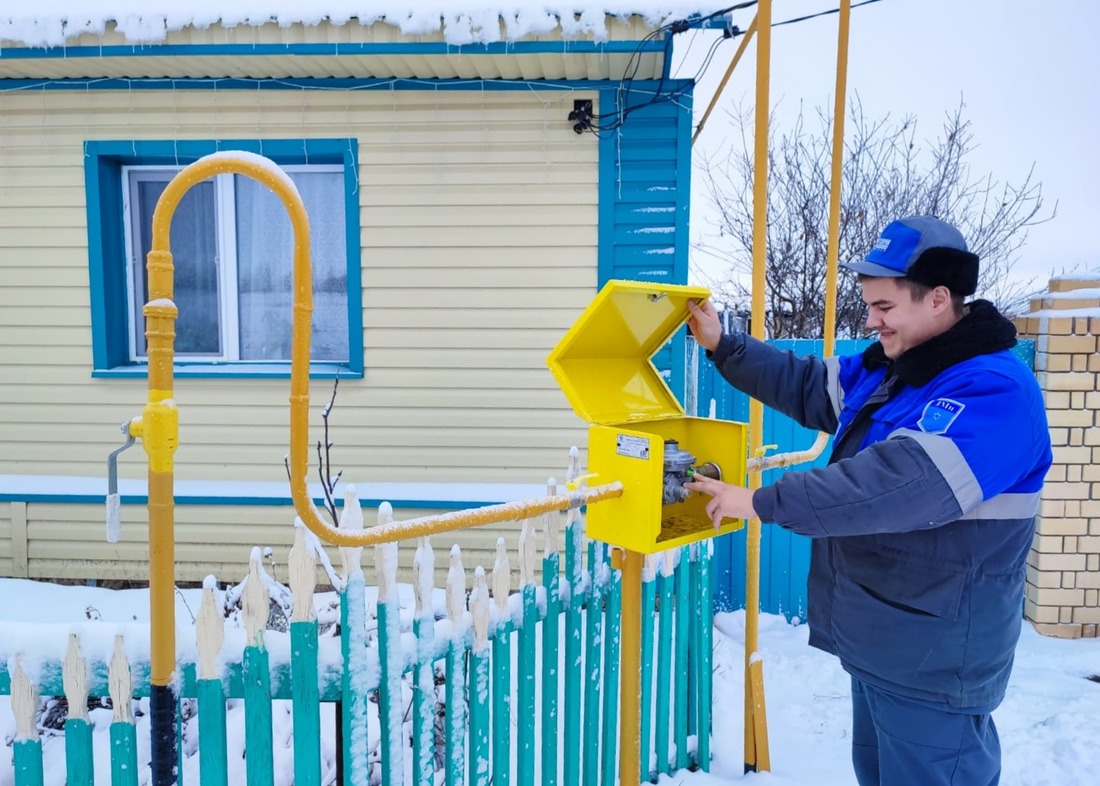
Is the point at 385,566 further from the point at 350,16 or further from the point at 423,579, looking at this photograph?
the point at 350,16

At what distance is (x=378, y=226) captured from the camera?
15.7 ft

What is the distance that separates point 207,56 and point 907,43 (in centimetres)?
1381

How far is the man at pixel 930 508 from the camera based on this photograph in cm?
168

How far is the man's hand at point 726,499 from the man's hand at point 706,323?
599mm

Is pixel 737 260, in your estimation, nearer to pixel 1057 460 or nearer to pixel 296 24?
pixel 1057 460

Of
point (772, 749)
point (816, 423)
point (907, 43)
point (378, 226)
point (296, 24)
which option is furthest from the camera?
point (907, 43)

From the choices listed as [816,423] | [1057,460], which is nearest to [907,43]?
[1057,460]

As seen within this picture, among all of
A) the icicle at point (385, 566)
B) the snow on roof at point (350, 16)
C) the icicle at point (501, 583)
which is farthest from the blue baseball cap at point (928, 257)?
the snow on roof at point (350, 16)

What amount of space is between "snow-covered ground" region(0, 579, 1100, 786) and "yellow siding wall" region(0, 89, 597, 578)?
96cm

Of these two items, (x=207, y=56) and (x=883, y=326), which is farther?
(x=207, y=56)

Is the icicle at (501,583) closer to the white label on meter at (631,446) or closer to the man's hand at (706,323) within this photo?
the white label on meter at (631,446)

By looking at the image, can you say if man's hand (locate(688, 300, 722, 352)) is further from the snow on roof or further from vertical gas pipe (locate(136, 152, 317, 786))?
the snow on roof

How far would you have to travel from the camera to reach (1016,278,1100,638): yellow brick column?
4.14 metres

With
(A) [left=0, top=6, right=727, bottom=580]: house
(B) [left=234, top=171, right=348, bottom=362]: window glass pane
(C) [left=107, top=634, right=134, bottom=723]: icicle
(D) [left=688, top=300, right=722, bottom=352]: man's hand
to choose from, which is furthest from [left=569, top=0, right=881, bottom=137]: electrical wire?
(C) [left=107, top=634, right=134, bottom=723]: icicle
